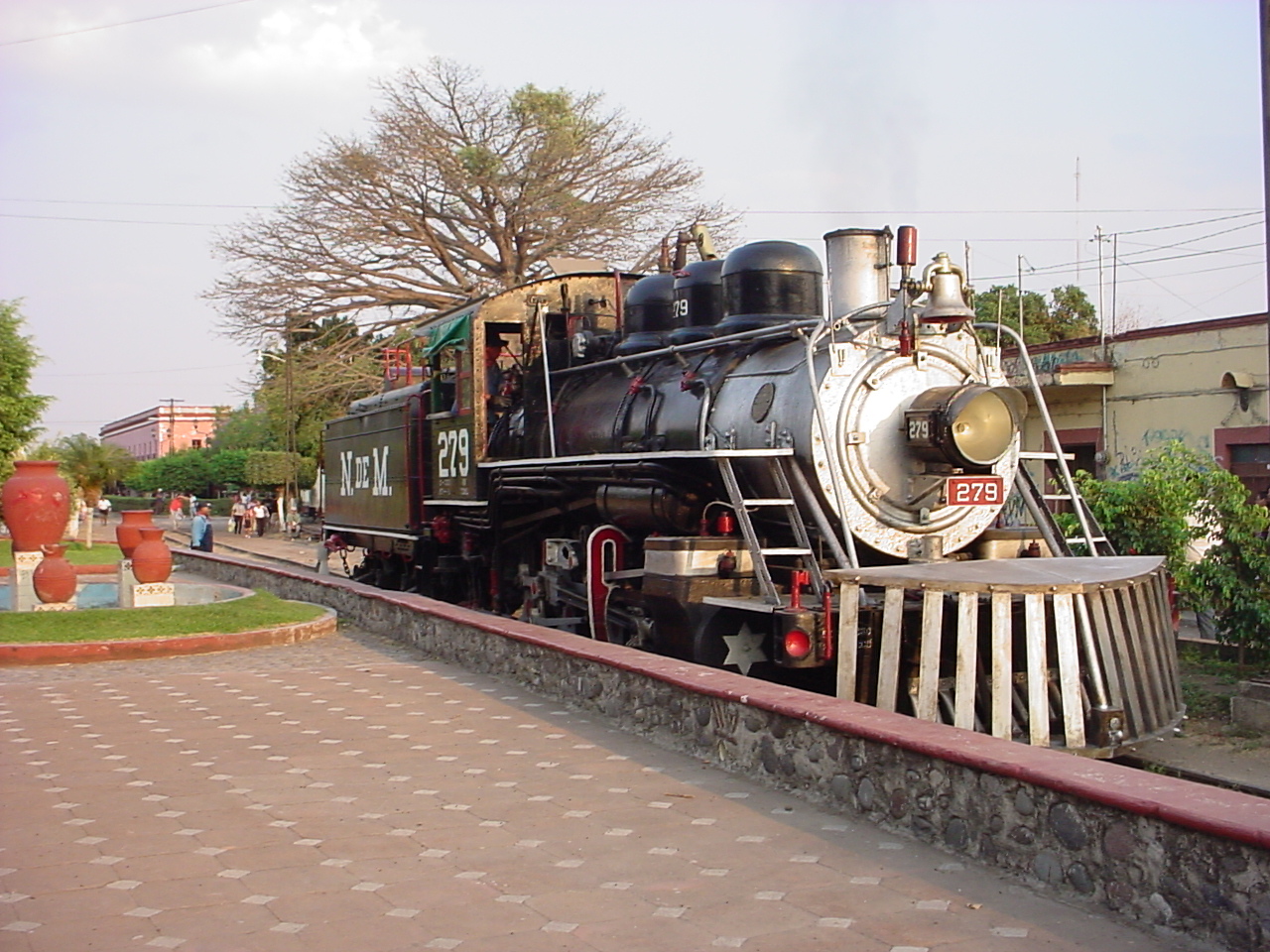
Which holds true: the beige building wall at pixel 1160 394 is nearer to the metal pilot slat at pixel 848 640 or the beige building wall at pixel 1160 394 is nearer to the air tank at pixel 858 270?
the air tank at pixel 858 270

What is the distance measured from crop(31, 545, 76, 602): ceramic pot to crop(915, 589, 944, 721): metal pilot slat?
9.49 meters

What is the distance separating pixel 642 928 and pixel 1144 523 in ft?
24.2

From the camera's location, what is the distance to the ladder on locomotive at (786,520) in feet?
25.3

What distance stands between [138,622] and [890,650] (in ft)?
24.1

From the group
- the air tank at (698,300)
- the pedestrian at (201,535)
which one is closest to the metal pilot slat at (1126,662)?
the air tank at (698,300)

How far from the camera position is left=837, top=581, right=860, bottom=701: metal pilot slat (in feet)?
22.7

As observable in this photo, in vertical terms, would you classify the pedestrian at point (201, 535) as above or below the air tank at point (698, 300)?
below

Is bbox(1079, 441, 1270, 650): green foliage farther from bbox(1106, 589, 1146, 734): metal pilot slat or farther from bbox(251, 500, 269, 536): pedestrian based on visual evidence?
bbox(251, 500, 269, 536): pedestrian

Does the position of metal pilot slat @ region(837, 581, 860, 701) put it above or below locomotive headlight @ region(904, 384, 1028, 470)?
below

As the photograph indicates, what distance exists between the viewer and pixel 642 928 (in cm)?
406

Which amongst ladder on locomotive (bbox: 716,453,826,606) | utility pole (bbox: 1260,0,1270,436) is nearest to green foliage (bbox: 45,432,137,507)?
ladder on locomotive (bbox: 716,453,826,606)

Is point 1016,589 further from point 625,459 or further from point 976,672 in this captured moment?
point 625,459

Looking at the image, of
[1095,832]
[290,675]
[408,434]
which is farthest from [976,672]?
[408,434]

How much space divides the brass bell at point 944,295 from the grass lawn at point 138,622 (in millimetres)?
6554
